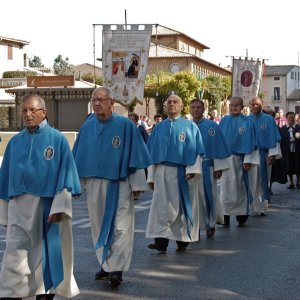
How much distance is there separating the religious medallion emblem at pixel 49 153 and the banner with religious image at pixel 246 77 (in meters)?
20.6

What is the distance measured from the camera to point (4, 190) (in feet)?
21.4

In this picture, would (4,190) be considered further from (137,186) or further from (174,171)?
(174,171)

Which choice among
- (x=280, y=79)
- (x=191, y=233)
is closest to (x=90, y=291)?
(x=191, y=233)

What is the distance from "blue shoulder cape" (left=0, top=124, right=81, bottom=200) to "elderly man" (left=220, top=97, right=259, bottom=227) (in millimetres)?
5951

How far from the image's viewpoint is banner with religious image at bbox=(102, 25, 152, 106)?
19.0m

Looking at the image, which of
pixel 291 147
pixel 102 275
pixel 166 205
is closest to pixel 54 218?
pixel 102 275

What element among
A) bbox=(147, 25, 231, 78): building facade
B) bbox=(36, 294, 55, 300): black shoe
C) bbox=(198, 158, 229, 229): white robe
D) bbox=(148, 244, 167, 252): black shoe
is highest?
bbox=(147, 25, 231, 78): building facade

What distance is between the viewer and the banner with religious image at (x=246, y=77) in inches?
1053

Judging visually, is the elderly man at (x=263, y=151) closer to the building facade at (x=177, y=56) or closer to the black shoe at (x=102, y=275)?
the black shoe at (x=102, y=275)

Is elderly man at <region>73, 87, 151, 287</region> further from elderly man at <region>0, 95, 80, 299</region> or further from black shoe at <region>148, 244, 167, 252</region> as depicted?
black shoe at <region>148, 244, 167, 252</region>

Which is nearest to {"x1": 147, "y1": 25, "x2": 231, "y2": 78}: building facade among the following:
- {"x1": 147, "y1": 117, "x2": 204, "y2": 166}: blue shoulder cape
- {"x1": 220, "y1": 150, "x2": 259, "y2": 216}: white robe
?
{"x1": 220, "y1": 150, "x2": 259, "y2": 216}: white robe

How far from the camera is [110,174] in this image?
25.3ft

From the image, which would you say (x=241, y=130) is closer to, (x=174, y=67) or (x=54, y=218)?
(x=54, y=218)

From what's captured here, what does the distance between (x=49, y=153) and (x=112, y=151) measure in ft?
4.67
